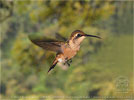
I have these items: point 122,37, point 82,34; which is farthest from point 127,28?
point 82,34

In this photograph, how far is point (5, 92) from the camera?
5176 mm

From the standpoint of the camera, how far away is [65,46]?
28 cm

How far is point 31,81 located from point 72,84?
1.04 m

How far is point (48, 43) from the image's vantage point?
277 millimetres

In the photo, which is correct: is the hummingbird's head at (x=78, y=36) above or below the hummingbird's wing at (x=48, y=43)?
below

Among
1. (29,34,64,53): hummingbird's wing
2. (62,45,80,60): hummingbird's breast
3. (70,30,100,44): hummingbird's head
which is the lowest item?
(62,45,80,60): hummingbird's breast

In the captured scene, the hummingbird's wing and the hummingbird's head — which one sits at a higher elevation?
the hummingbird's wing

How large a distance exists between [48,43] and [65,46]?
0.07ft

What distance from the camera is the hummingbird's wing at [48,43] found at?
10.3 inches

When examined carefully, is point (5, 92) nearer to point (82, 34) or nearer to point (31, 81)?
point (31, 81)

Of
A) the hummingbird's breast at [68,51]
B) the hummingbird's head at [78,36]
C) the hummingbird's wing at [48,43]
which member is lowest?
the hummingbird's breast at [68,51]

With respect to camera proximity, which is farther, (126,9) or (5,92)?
(5,92)

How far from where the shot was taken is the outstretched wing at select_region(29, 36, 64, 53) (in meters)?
0.26

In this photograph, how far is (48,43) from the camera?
277 mm
